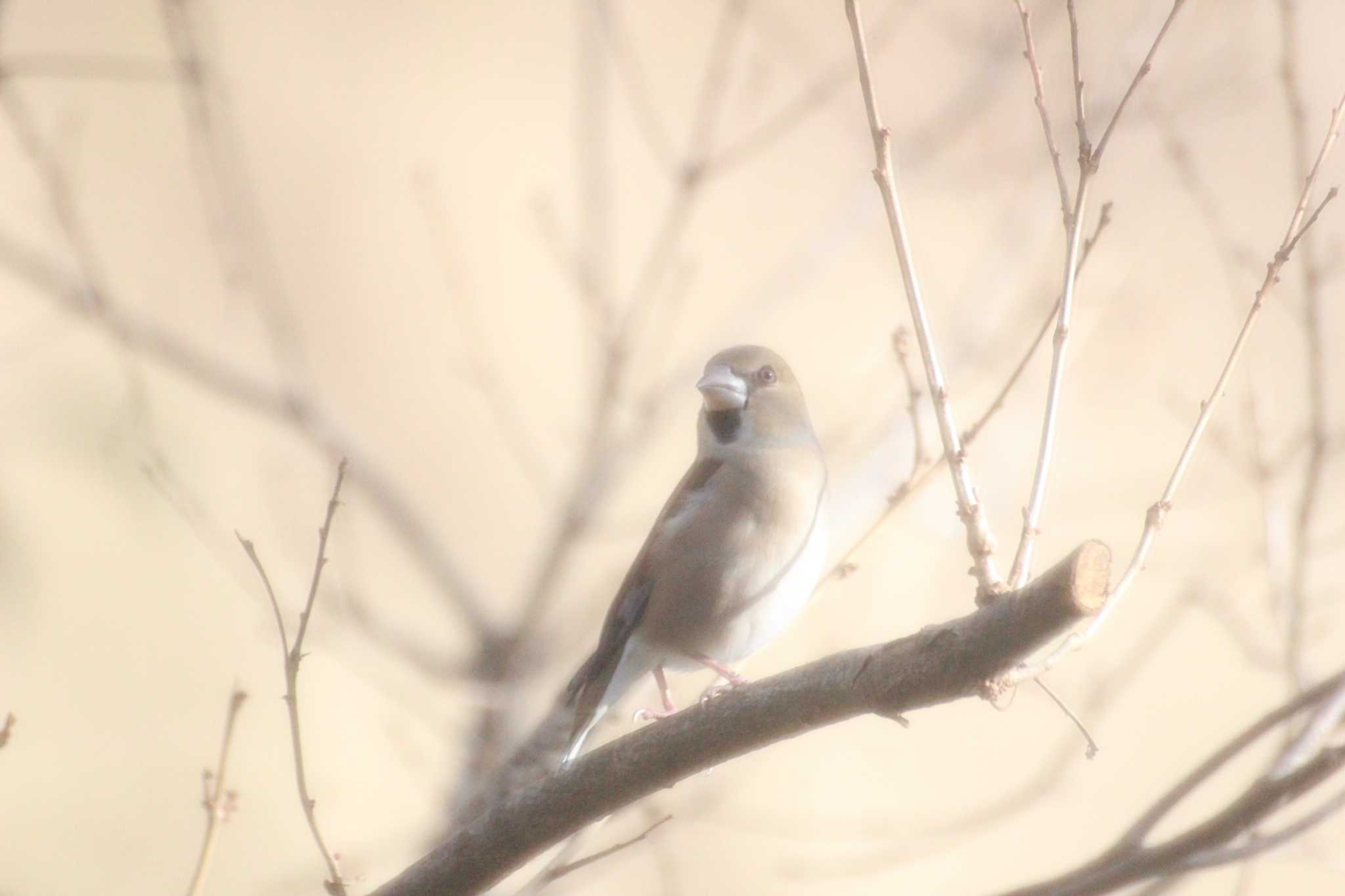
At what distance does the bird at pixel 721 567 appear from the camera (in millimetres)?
3469

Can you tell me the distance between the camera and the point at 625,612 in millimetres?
3604

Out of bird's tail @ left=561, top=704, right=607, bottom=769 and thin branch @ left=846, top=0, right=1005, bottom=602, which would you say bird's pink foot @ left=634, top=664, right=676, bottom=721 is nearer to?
bird's tail @ left=561, top=704, right=607, bottom=769

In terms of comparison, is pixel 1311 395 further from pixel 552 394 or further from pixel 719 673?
pixel 552 394

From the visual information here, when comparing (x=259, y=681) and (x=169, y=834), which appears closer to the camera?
(x=169, y=834)

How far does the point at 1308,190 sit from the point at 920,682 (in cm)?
104

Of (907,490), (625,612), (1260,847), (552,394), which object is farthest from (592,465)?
(1260,847)

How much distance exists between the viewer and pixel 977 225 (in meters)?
6.28

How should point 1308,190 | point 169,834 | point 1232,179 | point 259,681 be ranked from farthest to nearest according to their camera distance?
point 1232,179 → point 259,681 → point 169,834 → point 1308,190

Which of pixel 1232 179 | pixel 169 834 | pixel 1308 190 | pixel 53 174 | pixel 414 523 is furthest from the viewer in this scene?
pixel 1232 179

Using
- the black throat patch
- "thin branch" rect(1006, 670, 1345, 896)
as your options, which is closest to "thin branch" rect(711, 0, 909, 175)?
the black throat patch

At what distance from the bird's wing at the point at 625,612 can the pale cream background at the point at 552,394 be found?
1010 millimetres

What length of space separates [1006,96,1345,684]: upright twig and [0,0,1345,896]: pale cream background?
252 centimetres

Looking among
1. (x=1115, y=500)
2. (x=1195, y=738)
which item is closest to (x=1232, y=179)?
(x=1115, y=500)

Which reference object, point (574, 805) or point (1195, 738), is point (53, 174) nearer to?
point (574, 805)
